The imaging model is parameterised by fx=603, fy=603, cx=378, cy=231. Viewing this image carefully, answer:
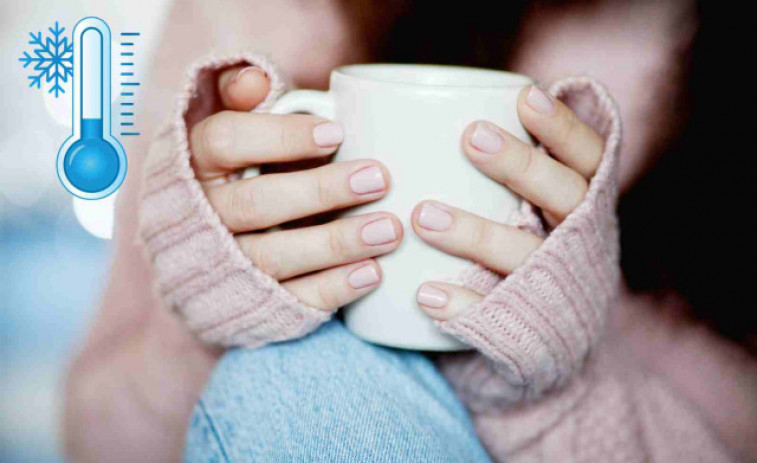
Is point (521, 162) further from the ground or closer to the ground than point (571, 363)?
further from the ground

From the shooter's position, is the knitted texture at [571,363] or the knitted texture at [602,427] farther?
the knitted texture at [602,427]

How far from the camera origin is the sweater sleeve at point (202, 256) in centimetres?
46

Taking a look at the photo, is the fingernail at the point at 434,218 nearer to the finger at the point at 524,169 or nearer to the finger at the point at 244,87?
the finger at the point at 524,169

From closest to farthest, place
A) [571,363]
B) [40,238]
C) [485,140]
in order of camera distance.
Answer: [485,140] < [571,363] < [40,238]

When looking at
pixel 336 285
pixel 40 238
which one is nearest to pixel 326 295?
pixel 336 285

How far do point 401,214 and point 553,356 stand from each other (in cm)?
18

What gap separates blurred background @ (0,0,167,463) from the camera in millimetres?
474

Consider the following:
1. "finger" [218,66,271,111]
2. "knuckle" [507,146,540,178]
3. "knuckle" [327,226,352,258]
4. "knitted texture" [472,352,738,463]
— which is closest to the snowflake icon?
"finger" [218,66,271,111]

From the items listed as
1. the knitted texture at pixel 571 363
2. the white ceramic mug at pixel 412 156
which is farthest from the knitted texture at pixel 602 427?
the white ceramic mug at pixel 412 156

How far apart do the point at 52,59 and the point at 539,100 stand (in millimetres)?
363

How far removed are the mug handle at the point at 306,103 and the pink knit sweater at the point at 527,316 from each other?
0.02m

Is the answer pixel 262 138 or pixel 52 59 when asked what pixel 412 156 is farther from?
pixel 52 59

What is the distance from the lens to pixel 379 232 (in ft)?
1.40

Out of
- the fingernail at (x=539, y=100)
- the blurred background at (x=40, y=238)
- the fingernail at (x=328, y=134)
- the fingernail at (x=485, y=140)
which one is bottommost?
the blurred background at (x=40, y=238)
